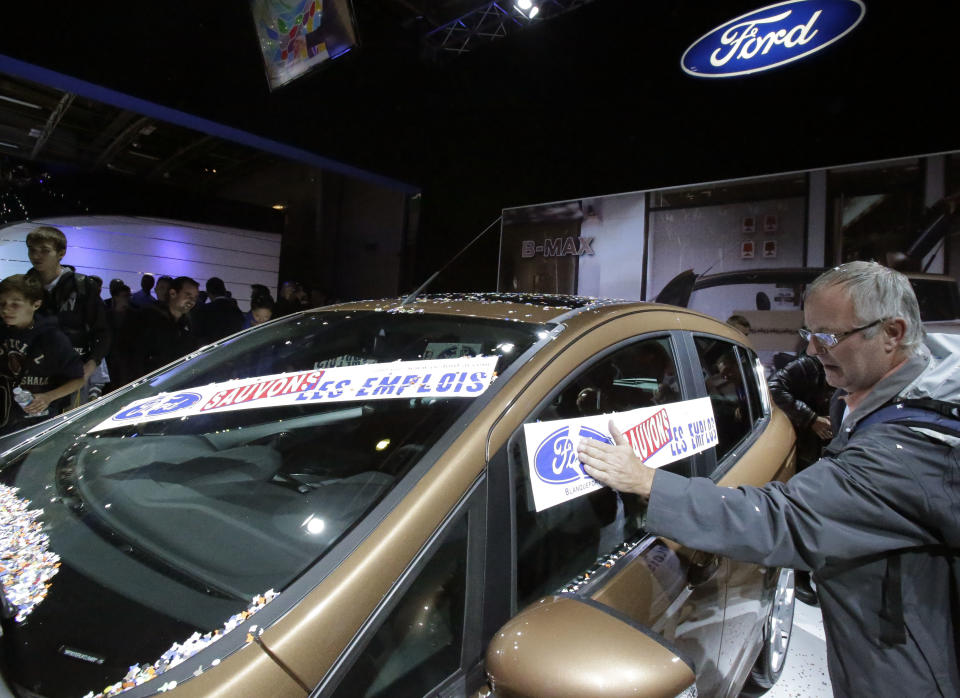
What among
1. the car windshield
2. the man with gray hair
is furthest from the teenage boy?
the man with gray hair

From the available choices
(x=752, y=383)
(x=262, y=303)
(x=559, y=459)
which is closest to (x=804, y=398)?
(x=752, y=383)

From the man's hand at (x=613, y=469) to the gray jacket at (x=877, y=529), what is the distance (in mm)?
27

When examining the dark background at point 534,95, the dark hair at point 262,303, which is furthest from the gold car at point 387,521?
the dark background at point 534,95

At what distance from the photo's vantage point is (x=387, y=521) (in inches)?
32.6

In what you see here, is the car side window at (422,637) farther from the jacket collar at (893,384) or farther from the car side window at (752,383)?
the car side window at (752,383)

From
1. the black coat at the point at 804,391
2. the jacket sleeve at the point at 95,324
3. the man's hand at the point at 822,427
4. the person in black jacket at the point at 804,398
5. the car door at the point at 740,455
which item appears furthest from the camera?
the jacket sleeve at the point at 95,324

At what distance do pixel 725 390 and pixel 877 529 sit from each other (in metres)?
0.81

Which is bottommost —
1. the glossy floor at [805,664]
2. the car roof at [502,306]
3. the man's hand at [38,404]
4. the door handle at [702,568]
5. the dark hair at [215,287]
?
the glossy floor at [805,664]

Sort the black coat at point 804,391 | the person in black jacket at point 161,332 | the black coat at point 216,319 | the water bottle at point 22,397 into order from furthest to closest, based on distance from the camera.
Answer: the black coat at point 216,319 → the person in black jacket at point 161,332 → the black coat at point 804,391 → the water bottle at point 22,397

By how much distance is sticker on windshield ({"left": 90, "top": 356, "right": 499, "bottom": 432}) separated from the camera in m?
1.10

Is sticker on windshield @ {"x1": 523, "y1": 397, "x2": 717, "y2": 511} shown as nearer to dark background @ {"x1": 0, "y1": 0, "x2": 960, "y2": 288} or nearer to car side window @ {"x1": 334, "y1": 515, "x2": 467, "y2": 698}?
car side window @ {"x1": 334, "y1": 515, "x2": 467, "y2": 698}

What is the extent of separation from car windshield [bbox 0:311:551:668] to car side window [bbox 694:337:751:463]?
27.0 inches

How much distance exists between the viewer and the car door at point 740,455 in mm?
1469

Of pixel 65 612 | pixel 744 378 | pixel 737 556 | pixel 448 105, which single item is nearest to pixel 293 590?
pixel 65 612
